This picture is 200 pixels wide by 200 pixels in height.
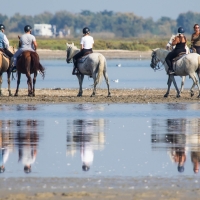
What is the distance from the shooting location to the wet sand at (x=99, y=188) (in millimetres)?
9539

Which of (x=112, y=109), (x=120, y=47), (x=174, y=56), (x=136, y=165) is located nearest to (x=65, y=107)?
(x=112, y=109)

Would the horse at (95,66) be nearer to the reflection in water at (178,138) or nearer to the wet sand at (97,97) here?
the wet sand at (97,97)

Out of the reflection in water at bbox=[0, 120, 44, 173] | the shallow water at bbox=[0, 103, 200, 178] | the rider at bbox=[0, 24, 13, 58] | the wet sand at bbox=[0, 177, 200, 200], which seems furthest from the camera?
the rider at bbox=[0, 24, 13, 58]

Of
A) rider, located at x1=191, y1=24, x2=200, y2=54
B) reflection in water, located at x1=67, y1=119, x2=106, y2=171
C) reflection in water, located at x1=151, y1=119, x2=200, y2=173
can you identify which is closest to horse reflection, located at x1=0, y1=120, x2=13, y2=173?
reflection in water, located at x1=67, y1=119, x2=106, y2=171

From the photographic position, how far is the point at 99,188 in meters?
10.0

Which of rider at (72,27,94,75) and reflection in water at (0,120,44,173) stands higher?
rider at (72,27,94,75)

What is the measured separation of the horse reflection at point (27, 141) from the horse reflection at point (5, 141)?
13 centimetres

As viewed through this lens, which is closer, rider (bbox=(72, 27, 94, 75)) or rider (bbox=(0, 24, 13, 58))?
rider (bbox=(0, 24, 13, 58))

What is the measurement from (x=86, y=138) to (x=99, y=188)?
443 cm

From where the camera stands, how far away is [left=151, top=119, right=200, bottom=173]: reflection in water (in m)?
12.3

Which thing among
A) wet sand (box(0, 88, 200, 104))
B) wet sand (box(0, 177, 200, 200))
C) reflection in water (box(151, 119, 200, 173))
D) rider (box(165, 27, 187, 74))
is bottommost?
wet sand (box(0, 88, 200, 104))

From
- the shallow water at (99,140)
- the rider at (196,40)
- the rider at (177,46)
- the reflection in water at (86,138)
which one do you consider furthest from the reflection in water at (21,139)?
the rider at (196,40)

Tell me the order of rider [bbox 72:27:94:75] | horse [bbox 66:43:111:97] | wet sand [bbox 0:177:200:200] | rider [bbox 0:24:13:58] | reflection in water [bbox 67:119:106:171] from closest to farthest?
1. wet sand [bbox 0:177:200:200]
2. reflection in water [bbox 67:119:106:171]
3. horse [bbox 66:43:111:97]
4. rider [bbox 0:24:13:58]
5. rider [bbox 72:27:94:75]

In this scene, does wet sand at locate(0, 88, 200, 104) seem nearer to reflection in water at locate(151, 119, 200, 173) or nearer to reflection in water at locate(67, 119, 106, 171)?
reflection in water at locate(67, 119, 106, 171)
